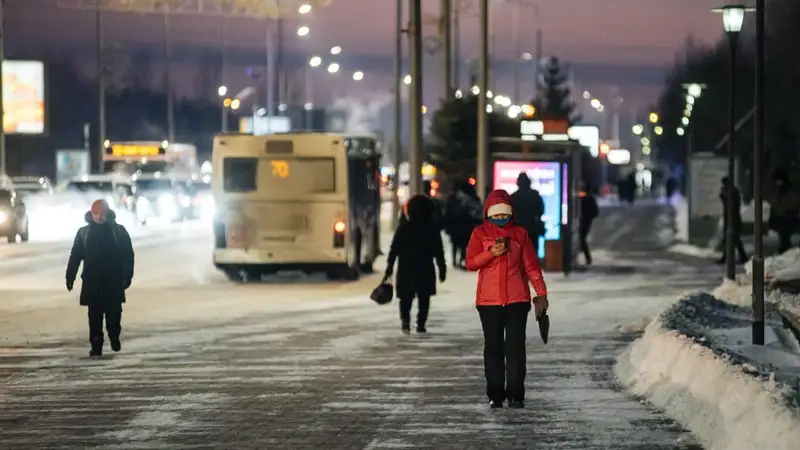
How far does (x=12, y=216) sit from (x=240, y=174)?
1553 centimetres

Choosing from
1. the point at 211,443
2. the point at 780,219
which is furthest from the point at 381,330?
the point at 780,219

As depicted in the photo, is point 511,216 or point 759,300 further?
point 759,300

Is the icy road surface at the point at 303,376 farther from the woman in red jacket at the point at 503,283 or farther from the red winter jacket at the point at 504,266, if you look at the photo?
the red winter jacket at the point at 504,266

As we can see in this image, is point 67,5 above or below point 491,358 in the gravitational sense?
above

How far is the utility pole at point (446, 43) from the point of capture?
36656mm

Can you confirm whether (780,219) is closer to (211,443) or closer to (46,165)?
(211,443)

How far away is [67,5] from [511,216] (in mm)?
29785

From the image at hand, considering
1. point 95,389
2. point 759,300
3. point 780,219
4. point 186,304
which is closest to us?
point 95,389

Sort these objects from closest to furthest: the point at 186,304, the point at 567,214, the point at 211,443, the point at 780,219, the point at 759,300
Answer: the point at 211,443 < the point at 759,300 < the point at 186,304 < the point at 567,214 < the point at 780,219

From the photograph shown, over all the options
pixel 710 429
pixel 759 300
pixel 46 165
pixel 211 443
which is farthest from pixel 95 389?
pixel 46 165

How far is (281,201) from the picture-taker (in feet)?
83.0

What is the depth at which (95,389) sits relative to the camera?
12.9 m

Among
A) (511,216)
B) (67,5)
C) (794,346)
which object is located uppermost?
(67,5)

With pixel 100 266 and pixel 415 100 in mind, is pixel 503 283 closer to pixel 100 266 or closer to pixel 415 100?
pixel 100 266
